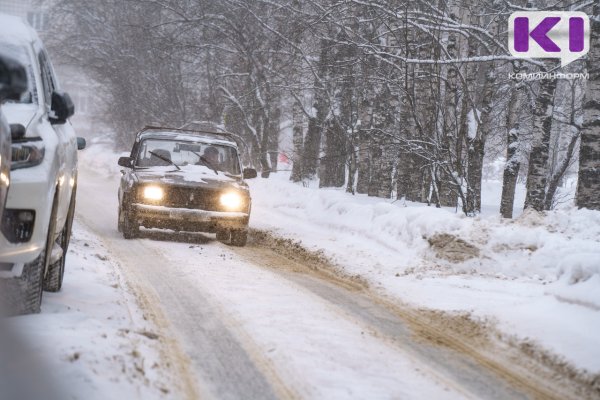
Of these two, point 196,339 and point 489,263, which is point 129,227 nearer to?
point 489,263

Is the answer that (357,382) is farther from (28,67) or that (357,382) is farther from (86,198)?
(86,198)

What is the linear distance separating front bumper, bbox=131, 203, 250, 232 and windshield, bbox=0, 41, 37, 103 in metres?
5.69

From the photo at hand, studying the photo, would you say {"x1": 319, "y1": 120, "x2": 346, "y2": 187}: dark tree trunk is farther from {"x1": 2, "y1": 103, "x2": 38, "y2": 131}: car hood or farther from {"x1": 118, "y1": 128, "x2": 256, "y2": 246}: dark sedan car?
{"x1": 2, "y1": 103, "x2": 38, "y2": 131}: car hood

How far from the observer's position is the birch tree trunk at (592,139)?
12.8 meters

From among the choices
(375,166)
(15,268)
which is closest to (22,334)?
(15,268)

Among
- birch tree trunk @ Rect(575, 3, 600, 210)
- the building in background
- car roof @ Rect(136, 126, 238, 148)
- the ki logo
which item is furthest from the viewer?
the building in background

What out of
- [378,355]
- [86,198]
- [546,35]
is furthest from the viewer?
[86,198]

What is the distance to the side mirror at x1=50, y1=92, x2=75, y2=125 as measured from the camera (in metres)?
5.51

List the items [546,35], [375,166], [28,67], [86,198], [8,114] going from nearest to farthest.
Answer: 1. [8,114]
2. [28,67]
3. [546,35]
4. [86,198]
5. [375,166]

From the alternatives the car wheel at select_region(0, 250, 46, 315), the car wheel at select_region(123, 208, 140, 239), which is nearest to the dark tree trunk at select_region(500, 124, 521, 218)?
the car wheel at select_region(123, 208, 140, 239)

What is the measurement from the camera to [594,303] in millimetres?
6082

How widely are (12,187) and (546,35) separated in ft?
39.7

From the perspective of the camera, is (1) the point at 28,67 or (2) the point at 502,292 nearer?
(1) the point at 28,67

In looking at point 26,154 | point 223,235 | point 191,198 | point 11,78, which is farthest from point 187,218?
point 11,78
